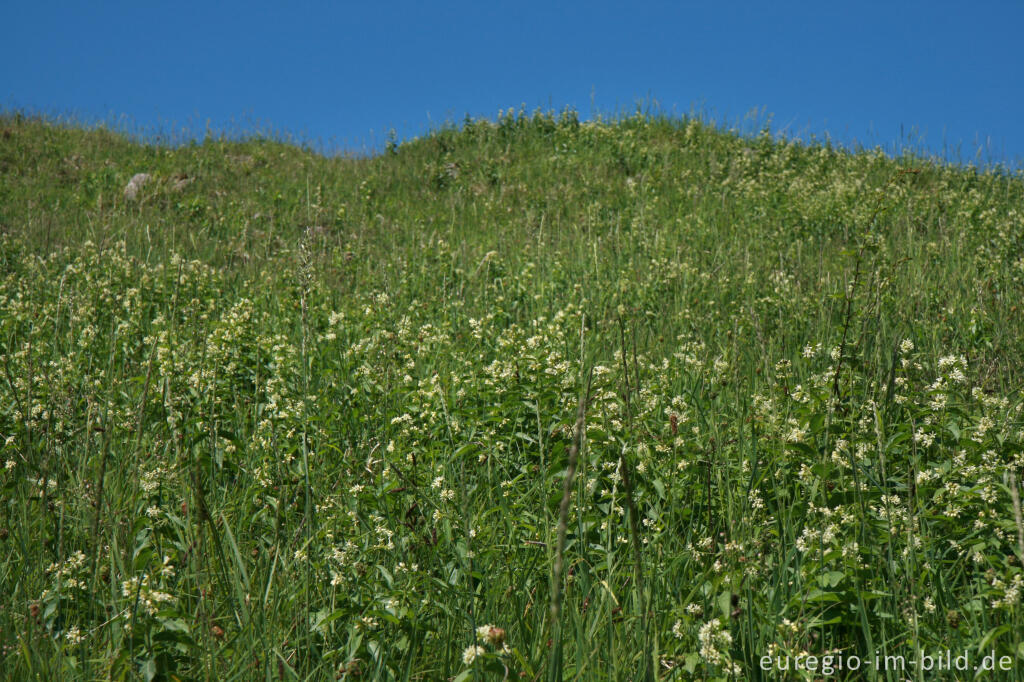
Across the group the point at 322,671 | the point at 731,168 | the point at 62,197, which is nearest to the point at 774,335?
the point at 322,671

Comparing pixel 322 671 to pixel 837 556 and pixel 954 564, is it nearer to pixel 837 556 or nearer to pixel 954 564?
pixel 837 556

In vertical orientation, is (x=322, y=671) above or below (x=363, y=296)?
below

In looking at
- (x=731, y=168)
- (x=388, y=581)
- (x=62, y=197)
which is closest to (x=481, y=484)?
(x=388, y=581)

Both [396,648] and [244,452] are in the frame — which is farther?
[244,452]

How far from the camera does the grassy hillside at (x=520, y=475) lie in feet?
6.66

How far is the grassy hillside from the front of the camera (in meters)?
2.03

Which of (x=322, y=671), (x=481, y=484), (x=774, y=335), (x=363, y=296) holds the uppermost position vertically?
(x=363, y=296)

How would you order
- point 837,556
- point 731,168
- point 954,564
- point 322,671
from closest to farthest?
point 322,671 < point 837,556 < point 954,564 < point 731,168

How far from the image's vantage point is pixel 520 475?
288 cm

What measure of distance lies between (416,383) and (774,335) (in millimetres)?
2799

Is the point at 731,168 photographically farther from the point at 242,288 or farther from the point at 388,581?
the point at 388,581

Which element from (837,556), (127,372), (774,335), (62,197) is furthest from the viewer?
(62,197)

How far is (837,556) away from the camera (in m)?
2.20

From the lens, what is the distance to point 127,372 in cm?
457
